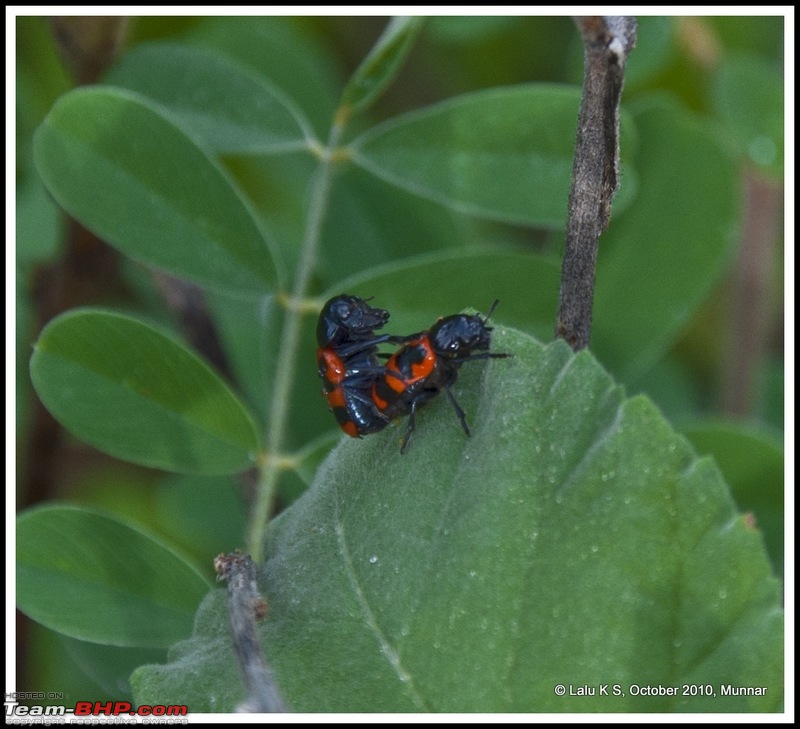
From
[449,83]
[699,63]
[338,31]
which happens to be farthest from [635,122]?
[338,31]

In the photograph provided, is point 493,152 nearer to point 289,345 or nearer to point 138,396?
point 289,345

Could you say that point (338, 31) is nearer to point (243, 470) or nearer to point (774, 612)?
point (243, 470)

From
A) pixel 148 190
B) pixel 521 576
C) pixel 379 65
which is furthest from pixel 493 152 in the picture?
pixel 521 576

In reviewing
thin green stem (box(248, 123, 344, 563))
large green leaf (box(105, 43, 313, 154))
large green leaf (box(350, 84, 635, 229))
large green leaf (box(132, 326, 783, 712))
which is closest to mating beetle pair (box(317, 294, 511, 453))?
large green leaf (box(132, 326, 783, 712))

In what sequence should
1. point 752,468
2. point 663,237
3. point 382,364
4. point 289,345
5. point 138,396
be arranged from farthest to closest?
point 663,237, point 752,468, point 289,345, point 138,396, point 382,364

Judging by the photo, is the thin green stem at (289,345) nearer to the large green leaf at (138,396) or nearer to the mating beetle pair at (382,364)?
the large green leaf at (138,396)
